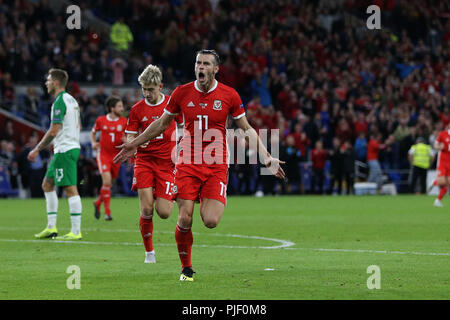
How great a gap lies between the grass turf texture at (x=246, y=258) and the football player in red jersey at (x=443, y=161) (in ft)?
10.0

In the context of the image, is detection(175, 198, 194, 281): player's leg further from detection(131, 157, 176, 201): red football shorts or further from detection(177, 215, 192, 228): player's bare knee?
detection(131, 157, 176, 201): red football shorts

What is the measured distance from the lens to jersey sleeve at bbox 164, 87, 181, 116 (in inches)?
385

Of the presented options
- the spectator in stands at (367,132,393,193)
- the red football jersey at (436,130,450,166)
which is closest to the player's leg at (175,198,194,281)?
the red football jersey at (436,130,450,166)

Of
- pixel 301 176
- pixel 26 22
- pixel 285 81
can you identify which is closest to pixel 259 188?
pixel 301 176

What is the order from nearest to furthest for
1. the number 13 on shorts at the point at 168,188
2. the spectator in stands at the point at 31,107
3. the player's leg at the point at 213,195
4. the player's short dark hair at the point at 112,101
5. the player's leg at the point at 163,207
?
the player's leg at the point at 213,195 → the player's leg at the point at 163,207 → the number 13 on shorts at the point at 168,188 → the player's short dark hair at the point at 112,101 → the spectator in stands at the point at 31,107

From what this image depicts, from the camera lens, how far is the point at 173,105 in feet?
32.2

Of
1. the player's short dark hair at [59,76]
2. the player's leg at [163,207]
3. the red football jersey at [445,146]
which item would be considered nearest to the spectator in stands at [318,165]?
the red football jersey at [445,146]

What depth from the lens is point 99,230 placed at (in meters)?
17.0

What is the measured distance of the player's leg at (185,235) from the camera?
9609 mm

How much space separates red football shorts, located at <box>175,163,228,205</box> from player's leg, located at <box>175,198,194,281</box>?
10 centimetres

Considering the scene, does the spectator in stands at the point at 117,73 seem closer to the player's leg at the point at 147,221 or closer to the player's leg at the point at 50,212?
the player's leg at the point at 50,212

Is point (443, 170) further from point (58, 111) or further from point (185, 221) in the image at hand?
point (185, 221)

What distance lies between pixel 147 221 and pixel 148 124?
149 centimetres

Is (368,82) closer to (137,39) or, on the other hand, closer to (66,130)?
(137,39)
